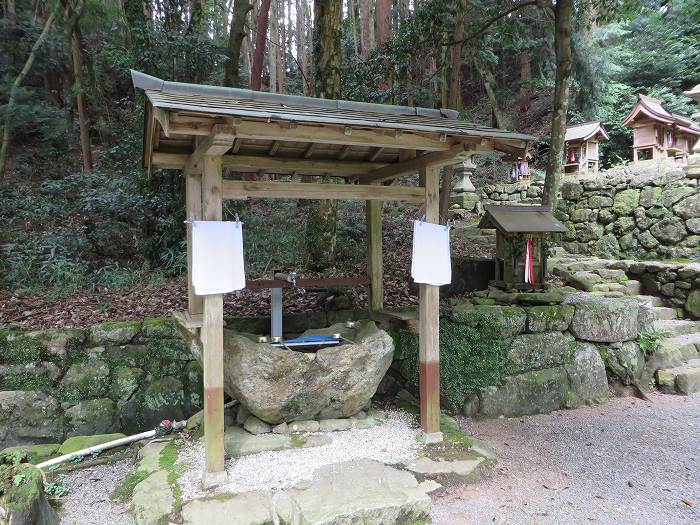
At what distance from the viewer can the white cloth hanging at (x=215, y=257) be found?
11.4 feet

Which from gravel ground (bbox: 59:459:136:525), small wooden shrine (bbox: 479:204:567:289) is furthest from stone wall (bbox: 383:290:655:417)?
gravel ground (bbox: 59:459:136:525)

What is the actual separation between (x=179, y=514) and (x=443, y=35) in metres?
8.98

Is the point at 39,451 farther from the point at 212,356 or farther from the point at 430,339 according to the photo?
the point at 430,339

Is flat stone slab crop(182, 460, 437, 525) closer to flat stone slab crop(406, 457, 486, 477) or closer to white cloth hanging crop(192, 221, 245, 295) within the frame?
flat stone slab crop(406, 457, 486, 477)

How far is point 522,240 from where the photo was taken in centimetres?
600

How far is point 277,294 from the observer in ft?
15.7

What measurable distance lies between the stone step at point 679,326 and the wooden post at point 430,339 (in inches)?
194

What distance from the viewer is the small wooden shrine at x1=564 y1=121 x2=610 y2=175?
12.3m

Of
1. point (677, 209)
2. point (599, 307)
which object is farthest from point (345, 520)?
point (677, 209)

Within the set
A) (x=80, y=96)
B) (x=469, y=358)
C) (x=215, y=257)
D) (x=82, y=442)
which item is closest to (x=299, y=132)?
(x=215, y=257)

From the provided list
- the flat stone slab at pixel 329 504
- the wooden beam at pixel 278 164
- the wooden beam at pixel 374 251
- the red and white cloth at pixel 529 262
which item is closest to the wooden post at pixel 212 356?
the flat stone slab at pixel 329 504

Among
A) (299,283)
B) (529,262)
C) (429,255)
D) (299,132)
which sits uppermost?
(299,132)

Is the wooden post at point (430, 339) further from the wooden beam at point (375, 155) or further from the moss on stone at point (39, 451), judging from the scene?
the moss on stone at point (39, 451)

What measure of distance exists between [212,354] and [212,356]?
2cm
